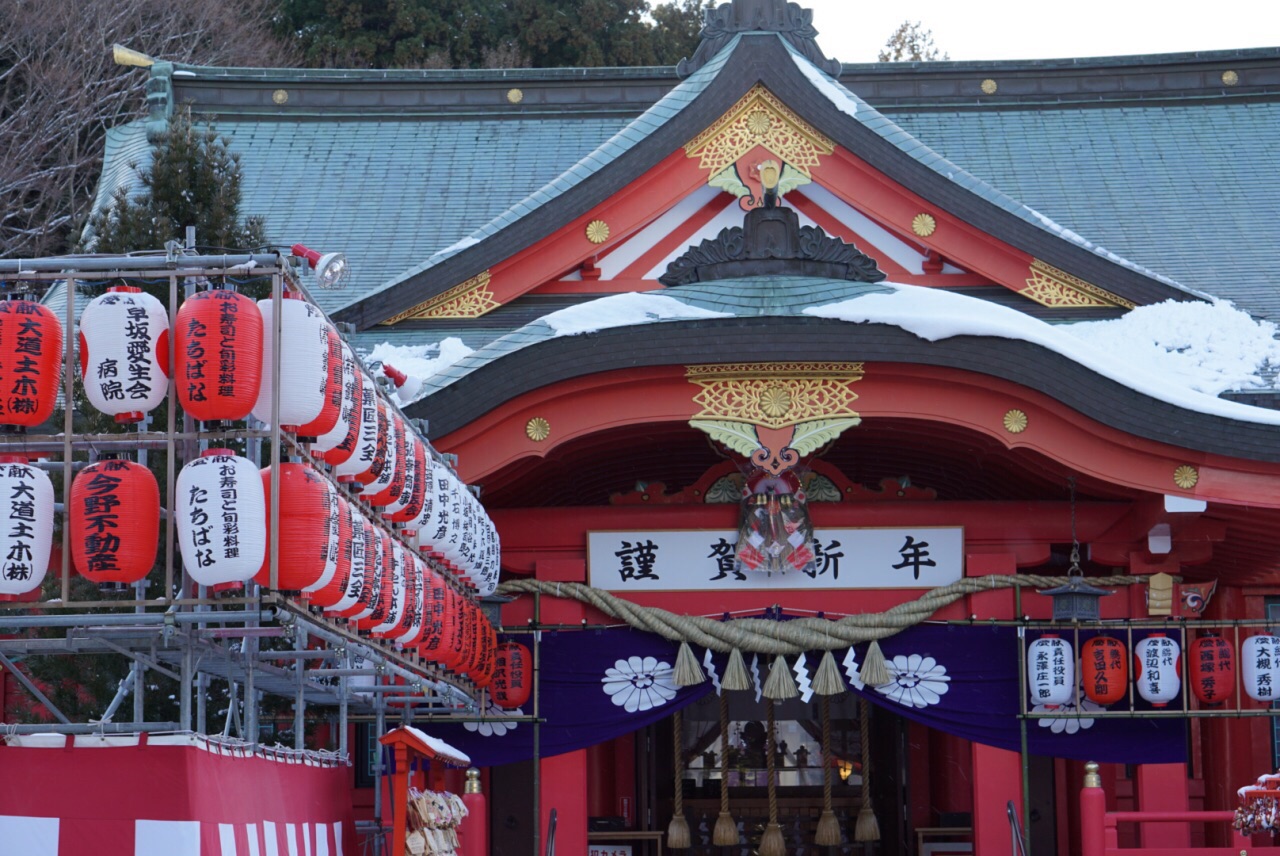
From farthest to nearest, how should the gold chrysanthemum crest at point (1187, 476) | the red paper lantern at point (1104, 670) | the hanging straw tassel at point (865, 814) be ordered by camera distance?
the hanging straw tassel at point (865, 814), the red paper lantern at point (1104, 670), the gold chrysanthemum crest at point (1187, 476)

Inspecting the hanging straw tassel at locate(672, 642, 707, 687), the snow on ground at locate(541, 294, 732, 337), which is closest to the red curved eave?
the snow on ground at locate(541, 294, 732, 337)

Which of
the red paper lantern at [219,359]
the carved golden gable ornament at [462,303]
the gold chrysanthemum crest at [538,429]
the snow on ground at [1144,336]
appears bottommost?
the red paper lantern at [219,359]

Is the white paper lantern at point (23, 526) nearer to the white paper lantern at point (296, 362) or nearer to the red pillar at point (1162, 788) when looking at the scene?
the white paper lantern at point (296, 362)

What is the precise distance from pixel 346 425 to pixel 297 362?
0.73m

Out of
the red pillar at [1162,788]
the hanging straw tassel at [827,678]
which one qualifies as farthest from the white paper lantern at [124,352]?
the red pillar at [1162,788]

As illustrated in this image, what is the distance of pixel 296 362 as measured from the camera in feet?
21.9

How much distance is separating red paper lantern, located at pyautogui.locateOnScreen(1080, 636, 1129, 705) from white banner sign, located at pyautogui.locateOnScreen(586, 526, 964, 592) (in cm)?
109

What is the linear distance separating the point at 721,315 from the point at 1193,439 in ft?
10.2

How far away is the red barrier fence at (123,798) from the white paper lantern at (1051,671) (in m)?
6.29

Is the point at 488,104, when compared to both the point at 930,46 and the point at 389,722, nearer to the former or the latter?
the point at 389,722

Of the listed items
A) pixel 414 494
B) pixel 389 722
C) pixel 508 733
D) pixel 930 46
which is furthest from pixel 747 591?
pixel 930 46

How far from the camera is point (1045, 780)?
12.7 meters

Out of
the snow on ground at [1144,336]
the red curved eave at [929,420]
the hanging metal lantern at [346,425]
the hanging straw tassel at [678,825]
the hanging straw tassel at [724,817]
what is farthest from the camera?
the hanging straw tassel at [678,825]

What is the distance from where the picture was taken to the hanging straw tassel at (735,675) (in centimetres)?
1174
